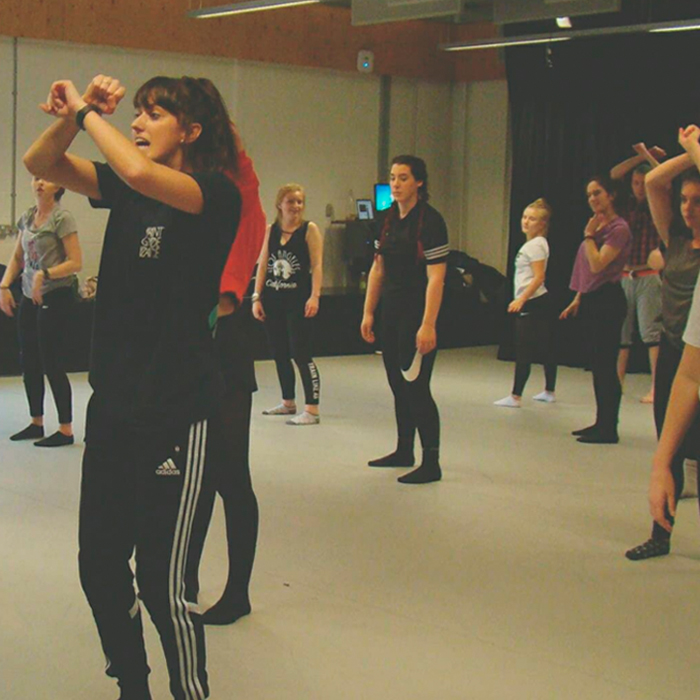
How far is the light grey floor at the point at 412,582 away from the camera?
311 cm

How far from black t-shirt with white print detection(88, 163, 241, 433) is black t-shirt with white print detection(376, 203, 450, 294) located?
8.89 feet

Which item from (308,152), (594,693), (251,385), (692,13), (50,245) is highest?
(692,13)

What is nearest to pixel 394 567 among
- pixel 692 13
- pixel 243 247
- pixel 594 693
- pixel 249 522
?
pixel 249 522

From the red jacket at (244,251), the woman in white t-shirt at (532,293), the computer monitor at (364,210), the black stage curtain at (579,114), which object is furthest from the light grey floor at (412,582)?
the computer monitor at (364,210)

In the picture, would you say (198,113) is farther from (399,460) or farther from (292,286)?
(292,286)

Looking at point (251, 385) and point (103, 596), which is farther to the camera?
point (251, 385)

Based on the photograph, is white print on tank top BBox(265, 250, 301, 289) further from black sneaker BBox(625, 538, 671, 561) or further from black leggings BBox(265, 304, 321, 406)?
black sneaker BBox(625, 538, 671, 561)

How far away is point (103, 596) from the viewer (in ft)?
8.32

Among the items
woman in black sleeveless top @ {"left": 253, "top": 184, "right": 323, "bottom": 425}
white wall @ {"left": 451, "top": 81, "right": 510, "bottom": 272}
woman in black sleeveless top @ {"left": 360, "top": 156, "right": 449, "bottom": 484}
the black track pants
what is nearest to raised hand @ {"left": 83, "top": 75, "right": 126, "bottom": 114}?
the black track pants

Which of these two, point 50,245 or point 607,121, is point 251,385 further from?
point 607,121

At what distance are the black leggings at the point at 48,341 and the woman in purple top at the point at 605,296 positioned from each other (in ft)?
9.14

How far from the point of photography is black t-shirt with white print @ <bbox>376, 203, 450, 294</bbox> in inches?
202

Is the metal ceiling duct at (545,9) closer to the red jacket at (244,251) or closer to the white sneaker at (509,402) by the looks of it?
the white sneaker at (509,402)

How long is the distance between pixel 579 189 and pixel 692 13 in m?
1.73
